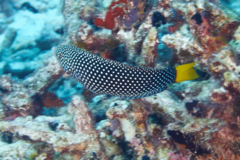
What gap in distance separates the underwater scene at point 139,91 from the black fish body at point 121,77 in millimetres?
24

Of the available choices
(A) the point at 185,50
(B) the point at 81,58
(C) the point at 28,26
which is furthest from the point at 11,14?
(A) the point at 185,50

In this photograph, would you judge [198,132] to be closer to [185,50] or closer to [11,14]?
[185,50]

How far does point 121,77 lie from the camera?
3779 millimetres

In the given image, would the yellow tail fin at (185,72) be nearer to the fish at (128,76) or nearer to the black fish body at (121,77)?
the fish at (128,76)

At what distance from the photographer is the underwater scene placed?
3400 mm

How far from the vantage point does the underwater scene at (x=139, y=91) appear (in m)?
3.40

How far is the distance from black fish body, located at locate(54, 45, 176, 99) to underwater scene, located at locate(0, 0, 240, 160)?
24 mm

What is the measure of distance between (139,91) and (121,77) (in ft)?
1.84

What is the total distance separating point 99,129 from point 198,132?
8.07 feet

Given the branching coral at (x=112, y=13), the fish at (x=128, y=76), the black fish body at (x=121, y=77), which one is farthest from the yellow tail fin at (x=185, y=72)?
the branching coral at (x=112, y=13)

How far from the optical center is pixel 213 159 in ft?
10.8

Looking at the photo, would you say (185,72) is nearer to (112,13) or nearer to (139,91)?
(139,91)

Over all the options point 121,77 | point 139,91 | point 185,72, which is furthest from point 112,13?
point 185,72

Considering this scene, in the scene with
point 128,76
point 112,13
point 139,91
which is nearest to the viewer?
point 128,76
